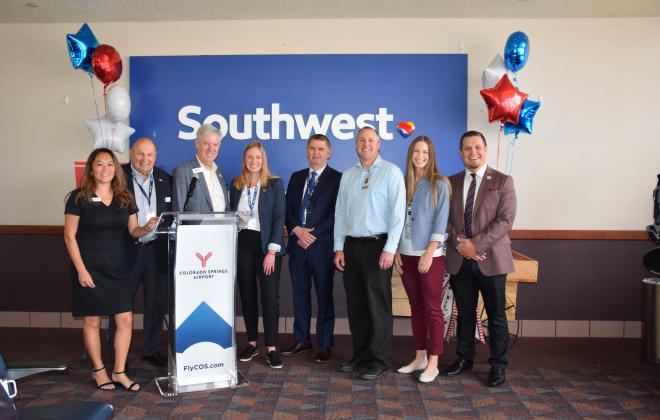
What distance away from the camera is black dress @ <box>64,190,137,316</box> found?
10.0 ft

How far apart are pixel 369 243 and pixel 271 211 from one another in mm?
750

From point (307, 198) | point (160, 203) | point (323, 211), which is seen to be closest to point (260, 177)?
point (307, 198)

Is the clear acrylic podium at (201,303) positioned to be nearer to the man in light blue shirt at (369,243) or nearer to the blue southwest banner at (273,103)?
the man in light blue shirt at (369,243)

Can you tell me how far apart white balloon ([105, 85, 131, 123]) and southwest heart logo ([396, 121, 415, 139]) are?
225 cm

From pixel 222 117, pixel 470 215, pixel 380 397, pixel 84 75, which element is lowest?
pixel 380 397

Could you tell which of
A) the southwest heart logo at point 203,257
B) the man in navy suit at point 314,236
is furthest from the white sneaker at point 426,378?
the southwest heart logo at point 203,257

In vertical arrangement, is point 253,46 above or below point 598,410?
above

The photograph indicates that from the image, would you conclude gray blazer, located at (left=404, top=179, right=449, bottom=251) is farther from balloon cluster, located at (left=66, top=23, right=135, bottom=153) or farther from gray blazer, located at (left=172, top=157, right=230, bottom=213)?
balloon cluster, located at (left=66, top=23, right=135, bottom=153)

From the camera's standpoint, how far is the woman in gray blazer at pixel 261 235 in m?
3.61

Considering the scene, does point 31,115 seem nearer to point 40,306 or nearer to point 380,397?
point 40,306

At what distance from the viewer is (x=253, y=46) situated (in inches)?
180

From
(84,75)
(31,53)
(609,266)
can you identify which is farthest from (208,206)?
(609,266)

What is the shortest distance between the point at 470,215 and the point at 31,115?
391 centimetres

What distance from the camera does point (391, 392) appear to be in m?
3.17
